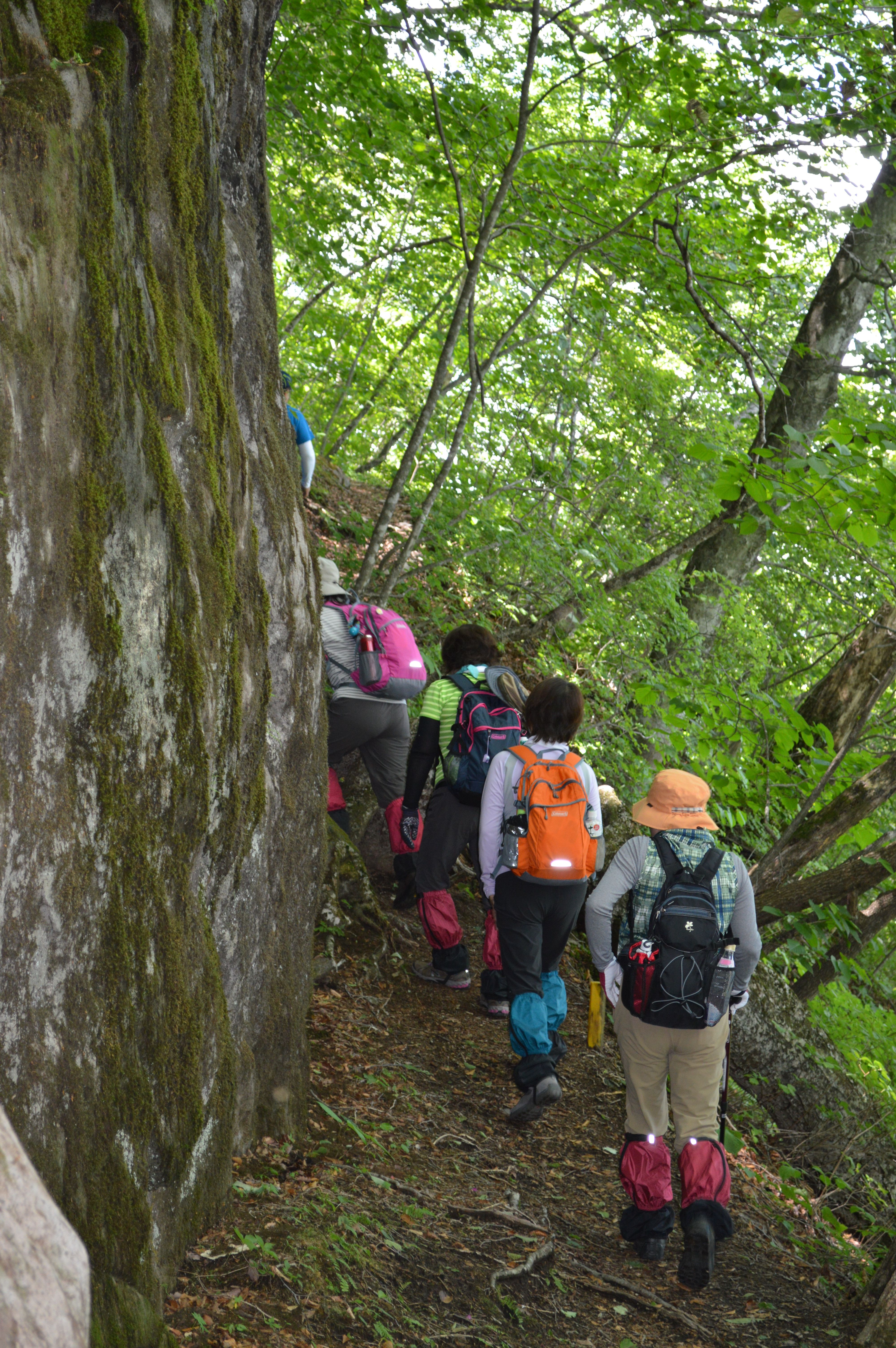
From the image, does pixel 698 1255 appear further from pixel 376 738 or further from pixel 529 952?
pixel 376 738

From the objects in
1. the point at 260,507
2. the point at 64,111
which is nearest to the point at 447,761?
the point at 260,507

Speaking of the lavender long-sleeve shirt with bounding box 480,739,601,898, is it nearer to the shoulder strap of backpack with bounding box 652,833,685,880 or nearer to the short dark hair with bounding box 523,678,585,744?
the short dark hair with bounding box 523,678,585,744

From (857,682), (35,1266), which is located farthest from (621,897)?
(857,682)

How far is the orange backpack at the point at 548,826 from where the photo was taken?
498cm

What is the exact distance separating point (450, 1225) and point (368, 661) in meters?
3.30

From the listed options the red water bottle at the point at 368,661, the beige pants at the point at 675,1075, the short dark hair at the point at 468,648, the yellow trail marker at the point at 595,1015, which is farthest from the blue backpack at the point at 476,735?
the beige pants at the point at 675,1075

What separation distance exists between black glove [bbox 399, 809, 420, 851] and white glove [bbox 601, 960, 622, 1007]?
2.53 meters

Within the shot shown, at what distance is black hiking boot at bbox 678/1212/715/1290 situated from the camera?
4082 mm

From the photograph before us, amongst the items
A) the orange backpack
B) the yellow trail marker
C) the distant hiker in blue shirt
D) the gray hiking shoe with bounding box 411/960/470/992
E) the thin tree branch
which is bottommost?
the gray hiking shoe with bounding box 411/960/470/992

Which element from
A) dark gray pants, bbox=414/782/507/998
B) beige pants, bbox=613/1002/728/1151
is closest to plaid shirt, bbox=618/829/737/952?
beige pants, bbox=613/1002/728/1151

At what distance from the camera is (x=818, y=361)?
28.9 ft

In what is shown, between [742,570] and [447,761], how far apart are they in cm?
475

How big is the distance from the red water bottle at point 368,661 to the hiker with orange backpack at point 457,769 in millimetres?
349

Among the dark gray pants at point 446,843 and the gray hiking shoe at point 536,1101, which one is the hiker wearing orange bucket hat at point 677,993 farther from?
the dark gray pants at point 446,843
